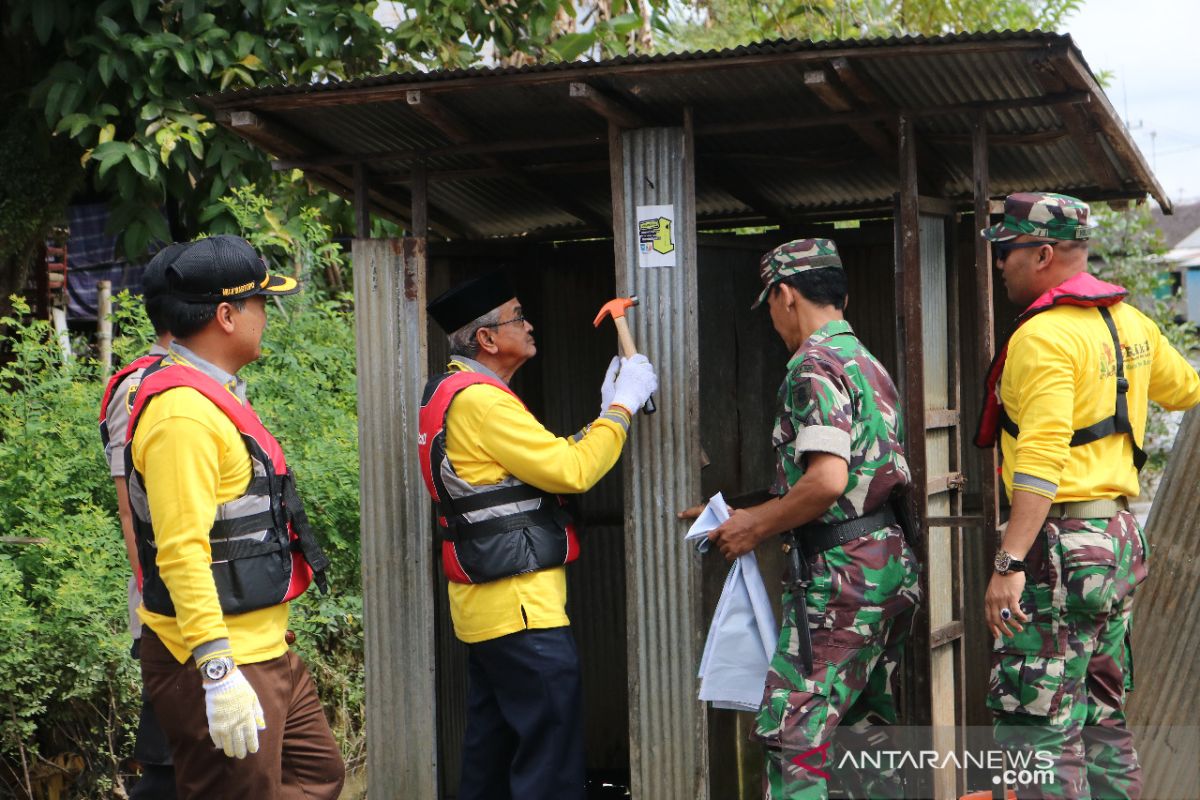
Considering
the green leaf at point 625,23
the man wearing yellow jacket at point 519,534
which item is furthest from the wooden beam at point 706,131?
the green leaf at point 625,23

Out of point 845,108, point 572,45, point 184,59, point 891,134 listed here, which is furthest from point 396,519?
point 572,45

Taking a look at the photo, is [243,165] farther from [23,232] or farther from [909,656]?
[909,656]

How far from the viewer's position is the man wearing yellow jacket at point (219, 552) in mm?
3273

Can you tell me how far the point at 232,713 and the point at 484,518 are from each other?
1236 millimetres

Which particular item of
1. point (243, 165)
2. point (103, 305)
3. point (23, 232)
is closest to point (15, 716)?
point (243, 165)

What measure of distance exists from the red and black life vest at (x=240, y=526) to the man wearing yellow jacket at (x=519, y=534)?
0.76 metres

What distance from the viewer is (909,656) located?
5.20 metres

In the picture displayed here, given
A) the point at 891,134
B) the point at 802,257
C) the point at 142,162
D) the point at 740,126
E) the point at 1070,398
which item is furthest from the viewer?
the point at 142,162

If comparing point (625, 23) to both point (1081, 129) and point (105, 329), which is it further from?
point (105, 329)

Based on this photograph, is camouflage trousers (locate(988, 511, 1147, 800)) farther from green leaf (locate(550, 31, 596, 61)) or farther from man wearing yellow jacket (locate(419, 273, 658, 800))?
green leaf (locate(550, 31, 596, 61))

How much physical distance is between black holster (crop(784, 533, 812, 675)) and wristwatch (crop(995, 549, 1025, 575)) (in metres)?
0.58

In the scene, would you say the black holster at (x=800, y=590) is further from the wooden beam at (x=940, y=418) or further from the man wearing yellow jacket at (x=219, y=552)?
the man wearing yellow jacket at (x=219, y=552)

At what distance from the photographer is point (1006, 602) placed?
3.84 m

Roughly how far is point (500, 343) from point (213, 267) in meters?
1.21
